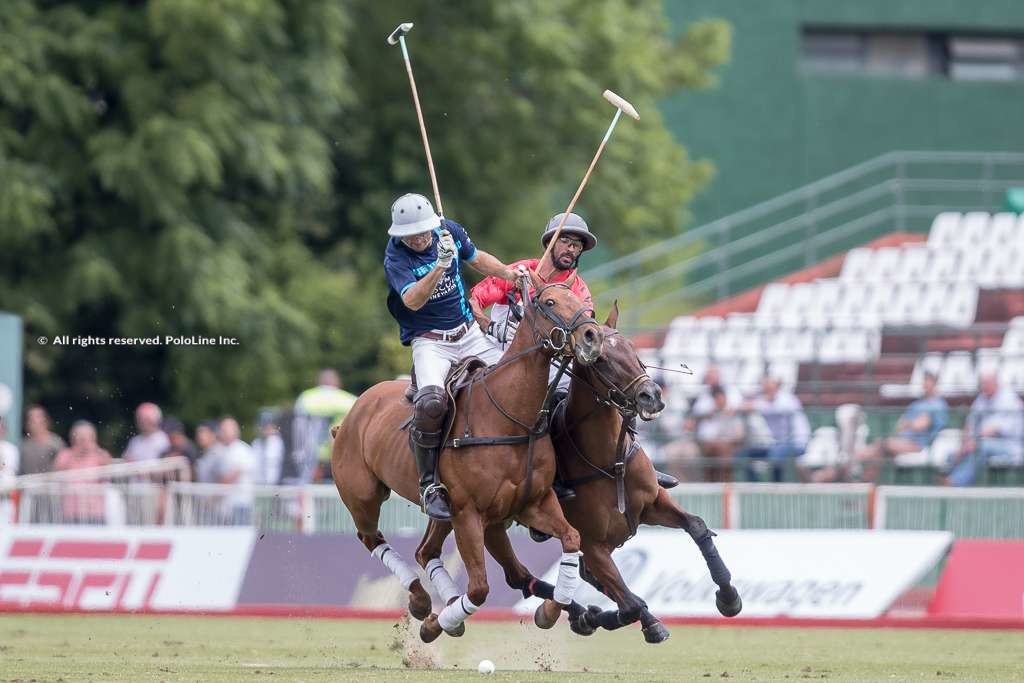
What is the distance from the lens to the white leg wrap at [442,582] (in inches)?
390

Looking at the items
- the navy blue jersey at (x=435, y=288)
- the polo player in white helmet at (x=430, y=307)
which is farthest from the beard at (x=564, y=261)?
the navy blue jersey at (x=435, y=288)

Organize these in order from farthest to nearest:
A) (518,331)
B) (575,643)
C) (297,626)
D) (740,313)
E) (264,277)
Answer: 1. (740,313)
2. (264,277)
3. (297,626)
4. (575,643)
5. (518,331)

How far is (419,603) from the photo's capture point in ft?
34.3

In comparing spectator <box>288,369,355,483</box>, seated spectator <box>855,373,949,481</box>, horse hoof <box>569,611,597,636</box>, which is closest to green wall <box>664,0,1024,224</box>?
seated spectator <box>855,373,949,481</box>

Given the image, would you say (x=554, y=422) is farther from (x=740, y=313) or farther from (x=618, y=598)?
(x=740, y=313)

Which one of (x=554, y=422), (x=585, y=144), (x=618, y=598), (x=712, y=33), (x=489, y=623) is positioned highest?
(x=712, y=33)

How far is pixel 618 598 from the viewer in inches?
386

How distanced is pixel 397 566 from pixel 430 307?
166 centimetres

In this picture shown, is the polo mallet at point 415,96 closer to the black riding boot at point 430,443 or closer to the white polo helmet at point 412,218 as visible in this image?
the white polo helmet at point 412,218

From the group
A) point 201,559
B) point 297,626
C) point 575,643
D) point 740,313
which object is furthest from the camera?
point 740,313

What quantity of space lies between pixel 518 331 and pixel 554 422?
73 cm

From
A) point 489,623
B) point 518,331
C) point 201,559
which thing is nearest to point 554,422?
point 518,331

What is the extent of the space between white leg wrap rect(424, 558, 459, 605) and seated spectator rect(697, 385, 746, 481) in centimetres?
743

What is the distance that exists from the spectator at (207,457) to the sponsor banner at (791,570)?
3480 millimetres
